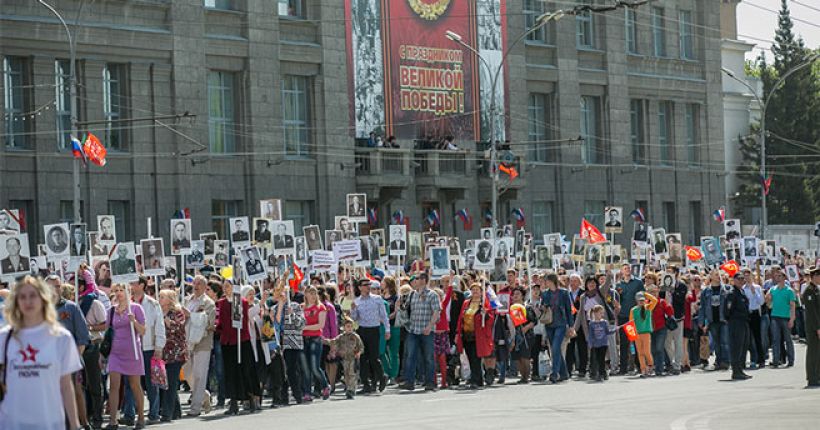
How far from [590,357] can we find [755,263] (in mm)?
16174

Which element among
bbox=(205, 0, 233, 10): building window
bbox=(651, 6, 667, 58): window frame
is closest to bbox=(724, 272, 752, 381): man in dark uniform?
bbox=(205, 0, 233, 10): building window

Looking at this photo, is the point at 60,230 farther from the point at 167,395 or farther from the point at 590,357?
the point at 590,357

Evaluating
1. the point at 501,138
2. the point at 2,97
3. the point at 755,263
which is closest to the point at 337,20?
the point at 501,138

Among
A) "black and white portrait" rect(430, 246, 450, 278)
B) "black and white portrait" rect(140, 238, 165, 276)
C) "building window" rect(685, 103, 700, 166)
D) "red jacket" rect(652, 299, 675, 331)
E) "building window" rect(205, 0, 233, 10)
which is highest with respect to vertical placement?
"building window" rect(205, 0, 233, 10)

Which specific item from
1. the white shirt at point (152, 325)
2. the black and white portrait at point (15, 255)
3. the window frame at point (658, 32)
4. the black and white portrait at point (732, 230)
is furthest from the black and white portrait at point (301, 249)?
the window frame at point (658, 32)

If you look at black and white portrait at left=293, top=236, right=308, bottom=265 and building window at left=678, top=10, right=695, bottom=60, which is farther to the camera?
building window at left=678, top=10, right=695, bottom=60

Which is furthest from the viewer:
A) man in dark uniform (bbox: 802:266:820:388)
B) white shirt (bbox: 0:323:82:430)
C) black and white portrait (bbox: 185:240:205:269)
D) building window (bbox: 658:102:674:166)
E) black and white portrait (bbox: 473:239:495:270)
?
building window (bbox: 658:102:674:166)

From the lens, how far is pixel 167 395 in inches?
856

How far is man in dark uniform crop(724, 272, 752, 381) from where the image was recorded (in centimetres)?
2694

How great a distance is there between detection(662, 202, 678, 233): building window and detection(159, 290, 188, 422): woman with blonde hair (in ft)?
156

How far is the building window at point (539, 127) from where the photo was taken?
60.2 metres

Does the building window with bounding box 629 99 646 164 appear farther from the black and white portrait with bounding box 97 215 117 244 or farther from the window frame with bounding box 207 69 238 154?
the black and white portrait with bounding box 97 215 117 244

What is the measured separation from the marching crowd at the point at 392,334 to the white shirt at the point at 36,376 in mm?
4526

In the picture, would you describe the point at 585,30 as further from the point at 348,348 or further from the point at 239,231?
the point at 348,348
